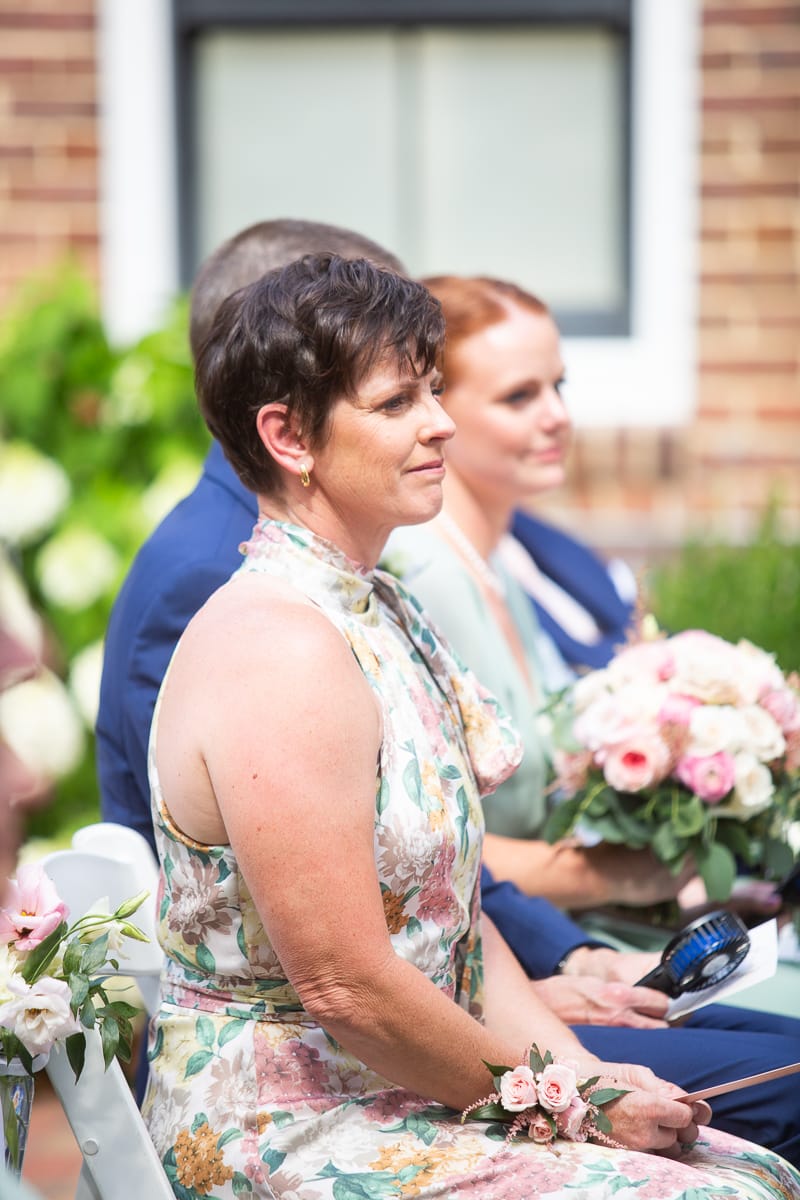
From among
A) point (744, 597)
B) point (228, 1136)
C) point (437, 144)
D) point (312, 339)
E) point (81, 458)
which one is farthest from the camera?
point (437, 144)

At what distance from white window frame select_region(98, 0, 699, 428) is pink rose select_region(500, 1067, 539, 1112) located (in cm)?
388

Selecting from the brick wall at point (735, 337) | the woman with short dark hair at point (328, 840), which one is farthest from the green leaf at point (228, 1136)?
the brick wall at point (735, 337)

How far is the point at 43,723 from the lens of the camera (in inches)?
178

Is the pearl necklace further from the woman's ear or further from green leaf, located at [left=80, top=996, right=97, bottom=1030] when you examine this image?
green leaf, located at [left=80, top=996, right=97, bottom=1030]

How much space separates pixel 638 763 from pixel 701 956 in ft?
1.23

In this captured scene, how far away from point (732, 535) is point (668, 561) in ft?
0.80

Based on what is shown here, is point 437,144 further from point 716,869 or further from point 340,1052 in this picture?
point 340,1052

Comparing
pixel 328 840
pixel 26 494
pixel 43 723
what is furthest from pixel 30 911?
pixel 26 494

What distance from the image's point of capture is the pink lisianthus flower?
1777 millimetres

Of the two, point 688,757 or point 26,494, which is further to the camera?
point 26,494

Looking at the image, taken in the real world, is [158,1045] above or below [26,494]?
below

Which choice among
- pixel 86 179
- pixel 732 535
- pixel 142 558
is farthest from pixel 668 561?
pixel 142 558

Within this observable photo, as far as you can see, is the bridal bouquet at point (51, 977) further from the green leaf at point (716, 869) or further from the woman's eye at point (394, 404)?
the green leaf at point (716, 869)

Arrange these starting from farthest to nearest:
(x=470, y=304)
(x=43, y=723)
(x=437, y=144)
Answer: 1. (x=437, y=144)
2. (x=43, y=723)
3. (x=470, y=304)
